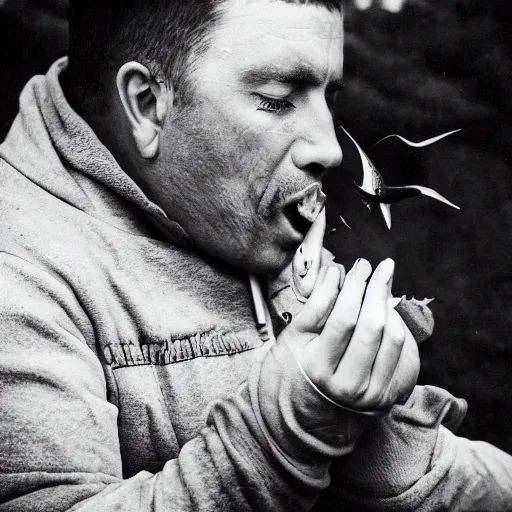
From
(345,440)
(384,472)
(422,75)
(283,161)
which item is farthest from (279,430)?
(422,75)

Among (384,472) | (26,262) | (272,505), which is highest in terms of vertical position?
(26,262)

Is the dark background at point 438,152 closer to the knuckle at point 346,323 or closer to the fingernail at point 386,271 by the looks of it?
the fingernail at point 386,271

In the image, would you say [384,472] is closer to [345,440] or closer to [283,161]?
[345,440]

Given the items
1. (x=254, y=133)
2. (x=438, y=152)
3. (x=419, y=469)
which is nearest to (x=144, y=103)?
(x=254, y=133)

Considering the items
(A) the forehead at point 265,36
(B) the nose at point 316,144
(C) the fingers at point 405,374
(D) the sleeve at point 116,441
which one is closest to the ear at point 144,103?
(A) the forehead at point 265,36

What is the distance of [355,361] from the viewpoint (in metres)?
1.62

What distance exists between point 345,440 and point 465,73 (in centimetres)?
98

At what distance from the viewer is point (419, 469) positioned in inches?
73.6

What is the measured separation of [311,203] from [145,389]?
478 millimetres

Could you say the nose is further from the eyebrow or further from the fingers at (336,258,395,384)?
the fingers at (336,258,395,384)

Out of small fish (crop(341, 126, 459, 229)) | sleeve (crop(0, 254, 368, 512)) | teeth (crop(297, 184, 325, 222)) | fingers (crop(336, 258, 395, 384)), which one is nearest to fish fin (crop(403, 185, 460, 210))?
small fish (crop(341, 126, 459, 229))

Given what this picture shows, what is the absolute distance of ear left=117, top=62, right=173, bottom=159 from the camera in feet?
6.05

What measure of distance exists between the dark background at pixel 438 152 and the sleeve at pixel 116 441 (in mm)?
602

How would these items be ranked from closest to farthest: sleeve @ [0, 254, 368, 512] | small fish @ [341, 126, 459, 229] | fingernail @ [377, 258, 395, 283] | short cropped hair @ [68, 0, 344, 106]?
sleeve @ [0, 254, 368, 512] → fingernail @ [377, 258, 395, 283] → short cropped hair @ [68, 0, 344, 106] → small fish @ [341, 126, 459, 229]
